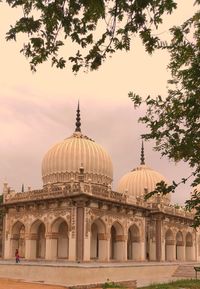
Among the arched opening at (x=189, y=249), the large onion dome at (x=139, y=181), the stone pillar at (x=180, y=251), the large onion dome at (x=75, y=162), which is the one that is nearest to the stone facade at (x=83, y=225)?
the large onion dome at (x=75, y=162)

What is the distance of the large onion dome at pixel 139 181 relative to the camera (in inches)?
1601

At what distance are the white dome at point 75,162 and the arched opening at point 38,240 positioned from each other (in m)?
3.86

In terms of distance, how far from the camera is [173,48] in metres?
7.97

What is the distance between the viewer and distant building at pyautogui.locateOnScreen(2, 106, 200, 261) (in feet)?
94.3

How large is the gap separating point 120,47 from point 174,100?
2124 millimetres

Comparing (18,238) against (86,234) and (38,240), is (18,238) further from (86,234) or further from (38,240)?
(86,234)

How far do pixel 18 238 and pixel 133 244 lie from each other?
29.8ft

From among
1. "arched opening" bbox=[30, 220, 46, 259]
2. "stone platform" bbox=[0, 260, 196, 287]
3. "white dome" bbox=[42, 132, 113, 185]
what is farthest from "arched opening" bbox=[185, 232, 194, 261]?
"arched opening" bbox=[30, 220, 46, 259]

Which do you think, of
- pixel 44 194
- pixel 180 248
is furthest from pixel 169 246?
pixel 44 194

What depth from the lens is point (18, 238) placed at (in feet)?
110

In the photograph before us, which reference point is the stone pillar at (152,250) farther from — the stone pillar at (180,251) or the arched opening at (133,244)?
the stone pillar at (180,251)

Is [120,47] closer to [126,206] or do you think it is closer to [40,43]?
[40,43]

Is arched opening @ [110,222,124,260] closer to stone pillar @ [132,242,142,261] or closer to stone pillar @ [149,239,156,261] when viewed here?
stone pillar @ [132,242,142,261]

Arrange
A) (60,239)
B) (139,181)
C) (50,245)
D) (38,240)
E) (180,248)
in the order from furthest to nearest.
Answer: (139,181)
(180,248)
(38,240)
(60,239)
(50,245)
